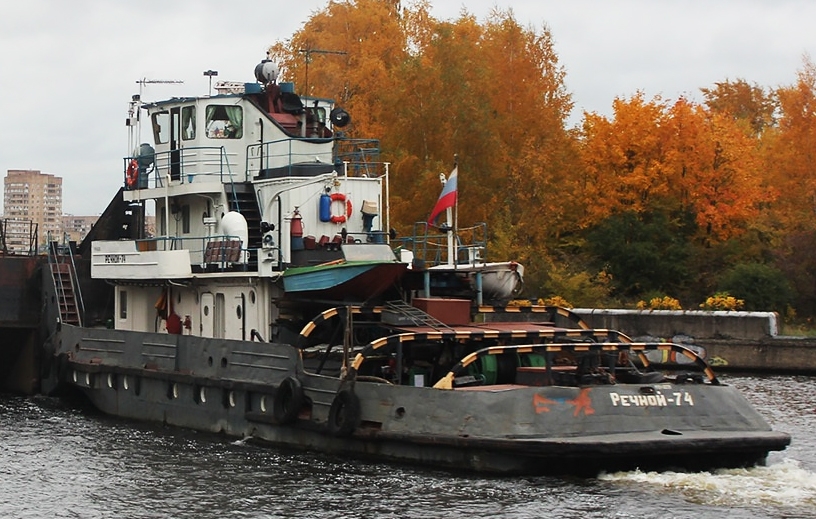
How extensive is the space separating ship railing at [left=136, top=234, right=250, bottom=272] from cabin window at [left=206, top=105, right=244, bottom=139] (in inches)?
79.4

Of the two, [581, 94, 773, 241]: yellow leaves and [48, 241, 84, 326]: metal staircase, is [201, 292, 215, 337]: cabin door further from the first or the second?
[581, 94, 773, 241]: yellow leaves

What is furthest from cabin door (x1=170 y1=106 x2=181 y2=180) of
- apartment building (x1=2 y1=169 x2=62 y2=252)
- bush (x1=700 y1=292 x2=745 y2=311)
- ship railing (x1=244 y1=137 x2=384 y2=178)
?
apartment building (x1=2 y1=169 x2=62 y2=252)

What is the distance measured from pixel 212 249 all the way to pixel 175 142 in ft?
10.6

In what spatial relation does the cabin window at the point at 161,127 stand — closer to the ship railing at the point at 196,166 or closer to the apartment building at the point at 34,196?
the ship railing at the point at 196,166

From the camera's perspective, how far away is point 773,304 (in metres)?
38.4

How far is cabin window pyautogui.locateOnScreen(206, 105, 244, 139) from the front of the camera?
79.3 feet

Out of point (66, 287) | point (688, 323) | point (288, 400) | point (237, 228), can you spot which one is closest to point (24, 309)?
point (66, 287)

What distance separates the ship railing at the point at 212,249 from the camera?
71.7ft

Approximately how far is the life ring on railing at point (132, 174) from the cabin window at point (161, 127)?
0.64m

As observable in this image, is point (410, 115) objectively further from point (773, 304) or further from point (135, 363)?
point (135, 363)

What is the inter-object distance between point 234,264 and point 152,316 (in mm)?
3772

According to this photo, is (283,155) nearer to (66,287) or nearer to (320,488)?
(66,287)

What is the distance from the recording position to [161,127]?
25266 millimetres

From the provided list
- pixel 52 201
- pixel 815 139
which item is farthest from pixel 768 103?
pixel 52 201
